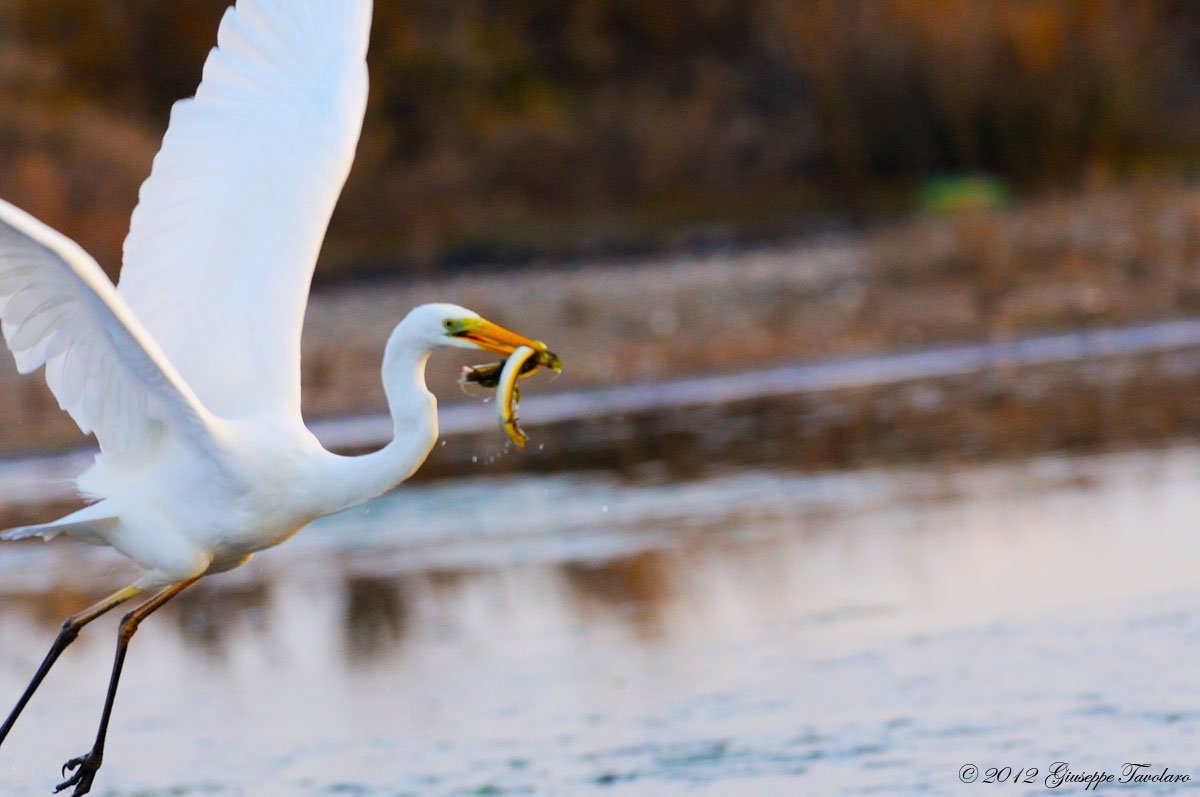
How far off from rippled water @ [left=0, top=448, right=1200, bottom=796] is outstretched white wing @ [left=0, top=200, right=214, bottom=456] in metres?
1.70

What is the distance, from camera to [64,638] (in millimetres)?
7508

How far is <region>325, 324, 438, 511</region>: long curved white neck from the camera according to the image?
6.65 metres

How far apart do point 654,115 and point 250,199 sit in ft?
83.2

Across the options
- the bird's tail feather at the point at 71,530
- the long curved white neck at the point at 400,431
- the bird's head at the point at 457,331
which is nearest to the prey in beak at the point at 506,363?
the bird's head at the point at 457,331

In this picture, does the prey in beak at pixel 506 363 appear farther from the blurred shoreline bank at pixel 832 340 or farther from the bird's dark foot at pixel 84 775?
the blurred shoreline bank at pixel 832 340

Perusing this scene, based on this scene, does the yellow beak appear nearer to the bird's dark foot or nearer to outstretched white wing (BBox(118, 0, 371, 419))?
outstretched white wing (BBox(118, 0, 371, 419))

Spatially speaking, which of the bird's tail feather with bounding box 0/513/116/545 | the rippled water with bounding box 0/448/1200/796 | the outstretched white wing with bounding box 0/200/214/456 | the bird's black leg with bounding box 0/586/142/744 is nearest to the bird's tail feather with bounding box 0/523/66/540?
the bird's tail feather with bounding box 0/513/116/545

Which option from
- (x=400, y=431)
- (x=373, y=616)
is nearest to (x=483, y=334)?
(x=400, y=431)

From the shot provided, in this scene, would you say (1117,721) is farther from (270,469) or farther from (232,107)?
(232,107)

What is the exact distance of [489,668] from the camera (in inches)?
358

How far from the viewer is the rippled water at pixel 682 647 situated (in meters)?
7.43

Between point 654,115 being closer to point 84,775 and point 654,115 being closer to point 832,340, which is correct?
point 832,340

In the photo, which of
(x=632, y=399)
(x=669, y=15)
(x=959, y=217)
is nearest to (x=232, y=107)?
(x=632, y=399)

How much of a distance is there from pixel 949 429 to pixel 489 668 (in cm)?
578
